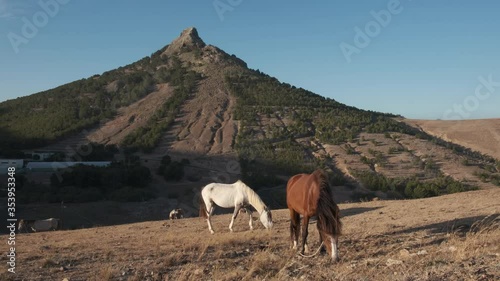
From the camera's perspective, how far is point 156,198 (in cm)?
3659

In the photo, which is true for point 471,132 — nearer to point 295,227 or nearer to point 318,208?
point 295,227

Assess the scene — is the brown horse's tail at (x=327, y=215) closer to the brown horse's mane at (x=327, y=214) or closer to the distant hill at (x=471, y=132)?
the brown horse's mane at (x=327, y=214)

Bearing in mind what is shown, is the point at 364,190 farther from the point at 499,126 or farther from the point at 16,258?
the point at 499,126

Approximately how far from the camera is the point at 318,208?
7723 millimetres

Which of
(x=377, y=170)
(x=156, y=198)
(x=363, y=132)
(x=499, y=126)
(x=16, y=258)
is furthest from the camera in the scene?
(x=499, y=126)

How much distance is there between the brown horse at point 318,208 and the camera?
7.46 meters

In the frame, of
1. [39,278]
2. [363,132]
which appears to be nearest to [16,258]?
[39,278]

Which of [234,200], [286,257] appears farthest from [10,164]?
[286,257]

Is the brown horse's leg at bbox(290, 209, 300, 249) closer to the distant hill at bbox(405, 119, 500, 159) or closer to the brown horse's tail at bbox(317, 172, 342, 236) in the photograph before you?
the brown horse's tail at bbox(317, 172, 342, 236)

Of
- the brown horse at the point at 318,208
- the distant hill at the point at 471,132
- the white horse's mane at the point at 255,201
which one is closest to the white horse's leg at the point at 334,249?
the brown horse at the point at 318,208

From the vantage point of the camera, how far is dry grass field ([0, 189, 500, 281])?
6.03 meters

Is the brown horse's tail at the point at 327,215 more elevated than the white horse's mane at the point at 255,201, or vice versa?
the brown horse's tail at the point at 327,215

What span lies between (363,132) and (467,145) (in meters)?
20.9

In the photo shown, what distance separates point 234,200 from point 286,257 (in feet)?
19.0
